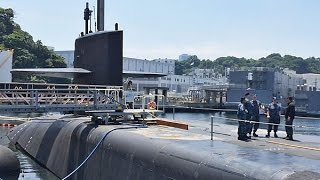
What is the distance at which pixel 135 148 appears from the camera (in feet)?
42.8

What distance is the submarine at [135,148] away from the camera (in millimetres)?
9305

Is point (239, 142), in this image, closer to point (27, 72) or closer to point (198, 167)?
point (198, 167)

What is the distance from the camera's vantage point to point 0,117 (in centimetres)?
4006

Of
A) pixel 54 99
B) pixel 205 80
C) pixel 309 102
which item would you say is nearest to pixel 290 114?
pixel 54 99

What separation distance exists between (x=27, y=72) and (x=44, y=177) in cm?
435

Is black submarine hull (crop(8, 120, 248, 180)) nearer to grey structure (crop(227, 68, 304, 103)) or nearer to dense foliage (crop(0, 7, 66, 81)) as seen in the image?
dense foliage (crop(0, 7, 66, 81))

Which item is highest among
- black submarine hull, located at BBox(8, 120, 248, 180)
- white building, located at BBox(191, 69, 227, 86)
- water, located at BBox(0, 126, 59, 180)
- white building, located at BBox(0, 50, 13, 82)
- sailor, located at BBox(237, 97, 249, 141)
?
white building, located at BBox(191, 69, 227, 86)

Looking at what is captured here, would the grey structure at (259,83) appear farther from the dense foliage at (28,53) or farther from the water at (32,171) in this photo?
the water at (32,171)

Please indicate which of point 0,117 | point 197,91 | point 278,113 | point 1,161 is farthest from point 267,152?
point 197,91

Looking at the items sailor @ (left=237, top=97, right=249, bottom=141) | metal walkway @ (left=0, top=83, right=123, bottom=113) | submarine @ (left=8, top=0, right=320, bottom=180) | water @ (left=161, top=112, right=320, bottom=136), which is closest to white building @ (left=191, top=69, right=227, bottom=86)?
Result: water @ (left=161, top=112, right=320, bottom=136)

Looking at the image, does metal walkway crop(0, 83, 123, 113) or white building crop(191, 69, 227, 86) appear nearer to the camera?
metal walkway crop(0, 83, 123, 113)

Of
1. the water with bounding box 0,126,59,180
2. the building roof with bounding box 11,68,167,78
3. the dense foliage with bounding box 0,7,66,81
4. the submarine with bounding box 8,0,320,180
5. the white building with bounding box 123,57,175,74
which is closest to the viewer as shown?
the submarine with bounding box 8,0,320,180

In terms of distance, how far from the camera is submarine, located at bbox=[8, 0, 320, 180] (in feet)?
30.5

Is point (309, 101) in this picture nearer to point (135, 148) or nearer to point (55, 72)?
point (55, 72)
